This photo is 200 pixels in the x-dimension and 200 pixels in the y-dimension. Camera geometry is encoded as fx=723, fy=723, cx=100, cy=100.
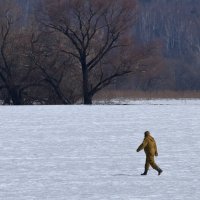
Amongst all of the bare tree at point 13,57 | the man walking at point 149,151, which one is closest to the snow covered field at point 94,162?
the man walking at point 149,151

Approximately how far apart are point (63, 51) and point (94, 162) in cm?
3887

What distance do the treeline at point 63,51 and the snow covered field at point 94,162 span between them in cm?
2670

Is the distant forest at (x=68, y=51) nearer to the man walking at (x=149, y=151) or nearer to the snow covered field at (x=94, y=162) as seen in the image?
the snow covered field at (x=94, y=162)

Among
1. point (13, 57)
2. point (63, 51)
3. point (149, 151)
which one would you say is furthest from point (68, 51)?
point (149, 151)

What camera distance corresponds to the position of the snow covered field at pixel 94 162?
1323cm

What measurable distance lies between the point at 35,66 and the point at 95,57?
4.79m

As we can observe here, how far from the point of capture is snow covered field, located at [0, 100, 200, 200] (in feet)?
43.4

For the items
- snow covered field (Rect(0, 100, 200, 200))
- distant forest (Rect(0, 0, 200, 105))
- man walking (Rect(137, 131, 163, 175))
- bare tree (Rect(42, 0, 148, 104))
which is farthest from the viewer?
distant forest (Rect(0, 0, 200, 105))

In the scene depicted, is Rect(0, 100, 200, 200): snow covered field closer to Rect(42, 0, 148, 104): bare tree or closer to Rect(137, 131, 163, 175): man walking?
Rect(137, 131, 163, 175): man walking

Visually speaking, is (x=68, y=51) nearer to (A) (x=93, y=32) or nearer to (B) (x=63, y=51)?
(B) (x=63, y=51)

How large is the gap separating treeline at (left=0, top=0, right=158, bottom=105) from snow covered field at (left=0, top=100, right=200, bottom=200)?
26697 millimetres

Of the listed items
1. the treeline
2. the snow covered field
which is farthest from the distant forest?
the snow covered field

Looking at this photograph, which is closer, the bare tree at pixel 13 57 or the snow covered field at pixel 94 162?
the snow covered field at pixel 94 162

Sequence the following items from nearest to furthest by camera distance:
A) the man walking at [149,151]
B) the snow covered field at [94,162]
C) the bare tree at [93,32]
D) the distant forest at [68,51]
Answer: the snow covered field at [94,162]
the man walking at [149,151]
the bare tree at [93,32]
the distant forest at [68,51]
